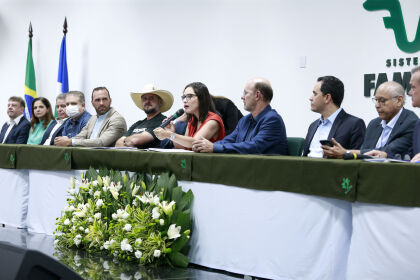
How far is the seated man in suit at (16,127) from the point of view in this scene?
5.88m

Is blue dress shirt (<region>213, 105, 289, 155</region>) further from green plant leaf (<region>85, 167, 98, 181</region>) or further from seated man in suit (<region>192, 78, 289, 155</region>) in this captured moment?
green plant leaf (<region>85, 167, 98, 181</region>)

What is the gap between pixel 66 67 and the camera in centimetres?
749

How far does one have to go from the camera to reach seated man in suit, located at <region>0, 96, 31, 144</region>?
5.88 m

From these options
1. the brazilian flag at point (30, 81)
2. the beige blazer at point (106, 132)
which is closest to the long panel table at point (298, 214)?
the beige blazer at point (106, 132)

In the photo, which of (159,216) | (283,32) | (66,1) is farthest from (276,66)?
(66,1)

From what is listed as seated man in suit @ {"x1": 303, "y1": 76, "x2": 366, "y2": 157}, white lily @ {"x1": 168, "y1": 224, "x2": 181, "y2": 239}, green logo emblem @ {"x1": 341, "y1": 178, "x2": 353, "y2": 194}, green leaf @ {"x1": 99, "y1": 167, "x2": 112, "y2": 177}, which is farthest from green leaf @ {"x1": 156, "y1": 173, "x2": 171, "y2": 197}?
green logo emblem @ {"x1": 341, "y1": 178, "x2": 353, "y2": 194}

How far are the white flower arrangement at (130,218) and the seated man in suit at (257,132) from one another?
36 centimetres

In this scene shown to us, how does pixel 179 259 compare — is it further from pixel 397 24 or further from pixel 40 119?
pixel 40 119

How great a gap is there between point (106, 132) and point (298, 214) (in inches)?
97.4

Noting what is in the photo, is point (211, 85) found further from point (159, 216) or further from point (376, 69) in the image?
point (159, 216)

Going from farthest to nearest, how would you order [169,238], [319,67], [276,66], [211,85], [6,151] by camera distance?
[211,85] → [276,66] → [319,67] → [6,151] → [169,238]

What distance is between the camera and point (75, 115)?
5.16 metres

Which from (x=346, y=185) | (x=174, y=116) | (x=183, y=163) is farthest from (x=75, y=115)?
(x=346, y=185)

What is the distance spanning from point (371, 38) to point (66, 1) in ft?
15.1
